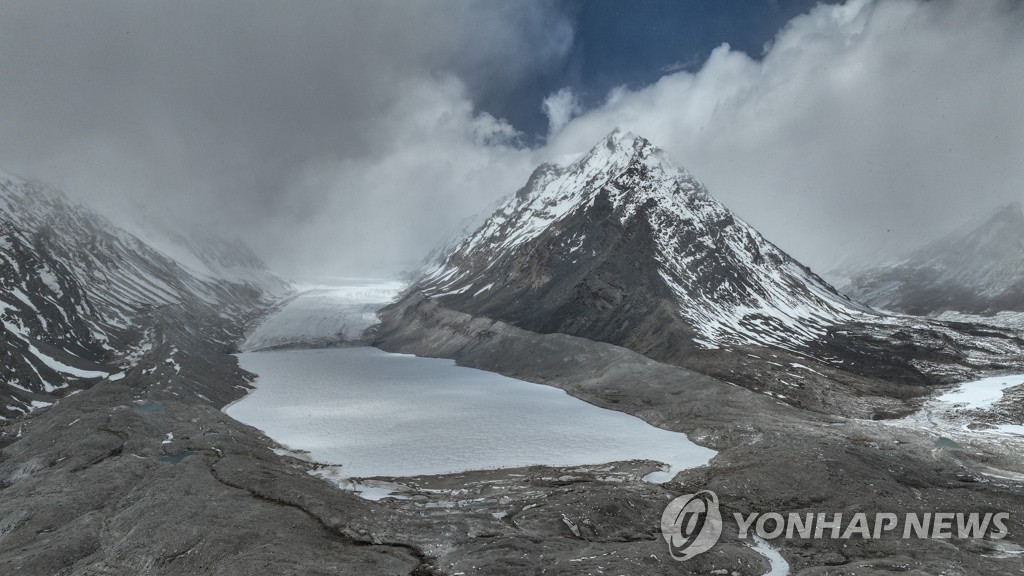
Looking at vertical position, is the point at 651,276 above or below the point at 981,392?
above

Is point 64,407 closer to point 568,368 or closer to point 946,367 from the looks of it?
point 568,368

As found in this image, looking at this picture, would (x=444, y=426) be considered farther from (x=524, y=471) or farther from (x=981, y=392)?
(x=981, y=392)

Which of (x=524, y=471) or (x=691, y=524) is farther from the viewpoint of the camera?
(x=524, y=471)
